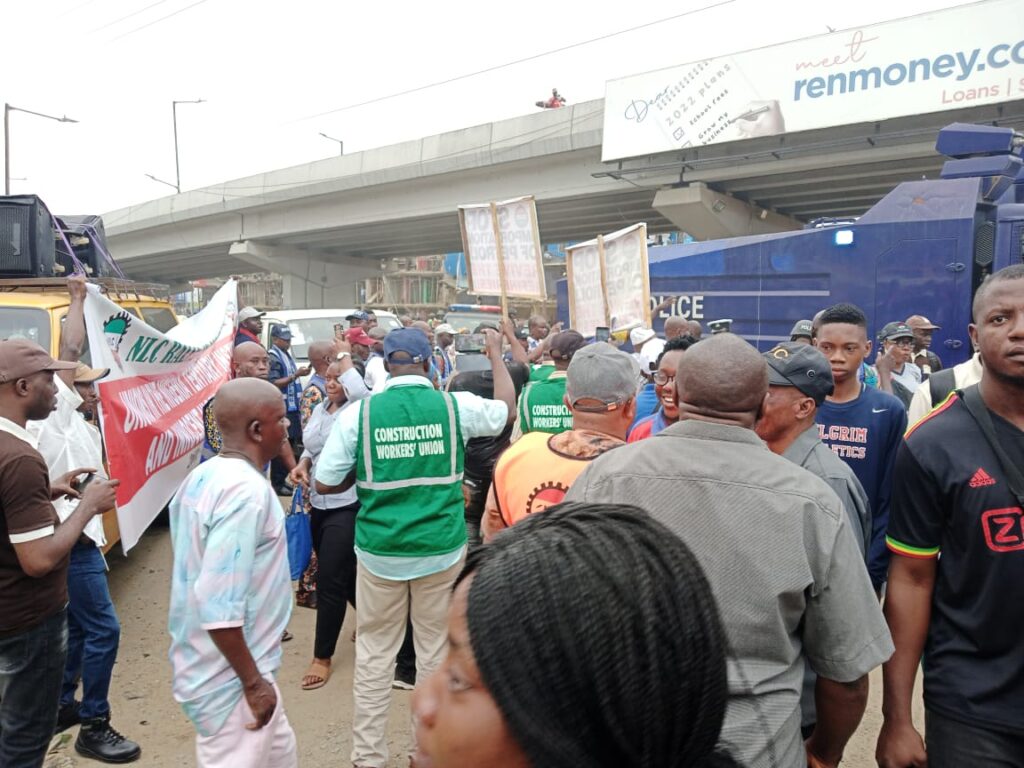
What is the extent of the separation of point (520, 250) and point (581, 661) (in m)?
5.01

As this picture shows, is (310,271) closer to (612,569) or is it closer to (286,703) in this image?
(286,703)

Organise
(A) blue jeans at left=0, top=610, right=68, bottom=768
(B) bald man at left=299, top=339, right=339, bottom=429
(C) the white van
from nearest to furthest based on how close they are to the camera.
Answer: (A) blue jeans at left=0, top=610, right=68, bottom=768, (B) bald man at left=299, top=339, right=339, bottom=429, (C) the white van

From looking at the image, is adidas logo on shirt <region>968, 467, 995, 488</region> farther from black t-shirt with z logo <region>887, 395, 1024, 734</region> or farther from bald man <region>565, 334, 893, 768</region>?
bald man <region>565, 334, 893, 768</region>

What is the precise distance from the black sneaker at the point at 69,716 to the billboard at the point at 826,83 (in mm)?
15130

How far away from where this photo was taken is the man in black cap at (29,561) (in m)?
2.37

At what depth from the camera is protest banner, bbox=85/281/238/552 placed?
3408mm

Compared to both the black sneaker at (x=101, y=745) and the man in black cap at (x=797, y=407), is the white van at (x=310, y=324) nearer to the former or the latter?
the black sneaker at (x=101, y=745)

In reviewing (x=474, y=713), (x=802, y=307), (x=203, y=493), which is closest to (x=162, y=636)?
(x=203, y=493)

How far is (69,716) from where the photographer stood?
3559 mm

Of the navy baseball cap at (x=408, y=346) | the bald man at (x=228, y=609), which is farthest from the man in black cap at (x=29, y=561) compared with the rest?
the navy baseball cap at (x=408, y=346)

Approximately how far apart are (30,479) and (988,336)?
2.96 meters

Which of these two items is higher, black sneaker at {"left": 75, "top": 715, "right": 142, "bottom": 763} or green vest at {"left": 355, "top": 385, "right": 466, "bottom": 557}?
green vest at {"left": 355, "top": 385, "right": 466, "bottom": 557}

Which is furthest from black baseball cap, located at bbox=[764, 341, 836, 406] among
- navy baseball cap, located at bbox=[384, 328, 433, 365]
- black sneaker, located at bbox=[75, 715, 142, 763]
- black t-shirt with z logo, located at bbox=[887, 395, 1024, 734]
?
black sneaker, located at bbox=[75, 715, 142, 763]

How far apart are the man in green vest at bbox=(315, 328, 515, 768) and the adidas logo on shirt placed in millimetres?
2085
